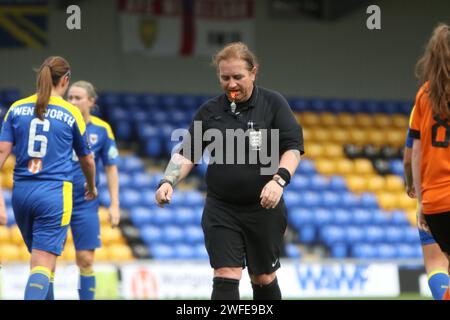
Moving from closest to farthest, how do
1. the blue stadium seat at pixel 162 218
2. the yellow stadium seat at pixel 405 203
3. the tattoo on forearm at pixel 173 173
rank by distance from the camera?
the tattoo on forearm at pixel 173 173 < the blue stadium seat at pixel 162 218 < the yellow stadium seat at pixel 405 203

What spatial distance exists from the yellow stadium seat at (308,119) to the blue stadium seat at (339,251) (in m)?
3.39

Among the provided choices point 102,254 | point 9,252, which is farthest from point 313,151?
point 9,252

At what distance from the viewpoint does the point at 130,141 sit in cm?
1725

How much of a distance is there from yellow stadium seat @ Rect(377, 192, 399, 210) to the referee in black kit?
10.6m

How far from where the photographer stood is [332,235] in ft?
51.0

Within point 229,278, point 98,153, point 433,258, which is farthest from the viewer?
point 98,153

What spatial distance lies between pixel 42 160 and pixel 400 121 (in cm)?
1313

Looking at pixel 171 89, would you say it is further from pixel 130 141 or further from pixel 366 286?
pixel 366 286

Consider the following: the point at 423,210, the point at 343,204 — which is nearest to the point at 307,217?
the point at 343,204

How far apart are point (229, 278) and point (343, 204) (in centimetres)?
1051

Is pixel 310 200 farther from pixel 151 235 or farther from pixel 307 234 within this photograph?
pixel 151 235

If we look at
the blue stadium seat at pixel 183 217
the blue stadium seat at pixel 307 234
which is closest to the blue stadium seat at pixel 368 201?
the blue stadium seat at pixel 307 234

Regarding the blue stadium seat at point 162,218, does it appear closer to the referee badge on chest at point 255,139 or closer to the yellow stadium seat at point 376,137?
the yellow stadium seat at point 376,137

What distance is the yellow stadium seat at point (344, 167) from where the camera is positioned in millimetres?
17422
